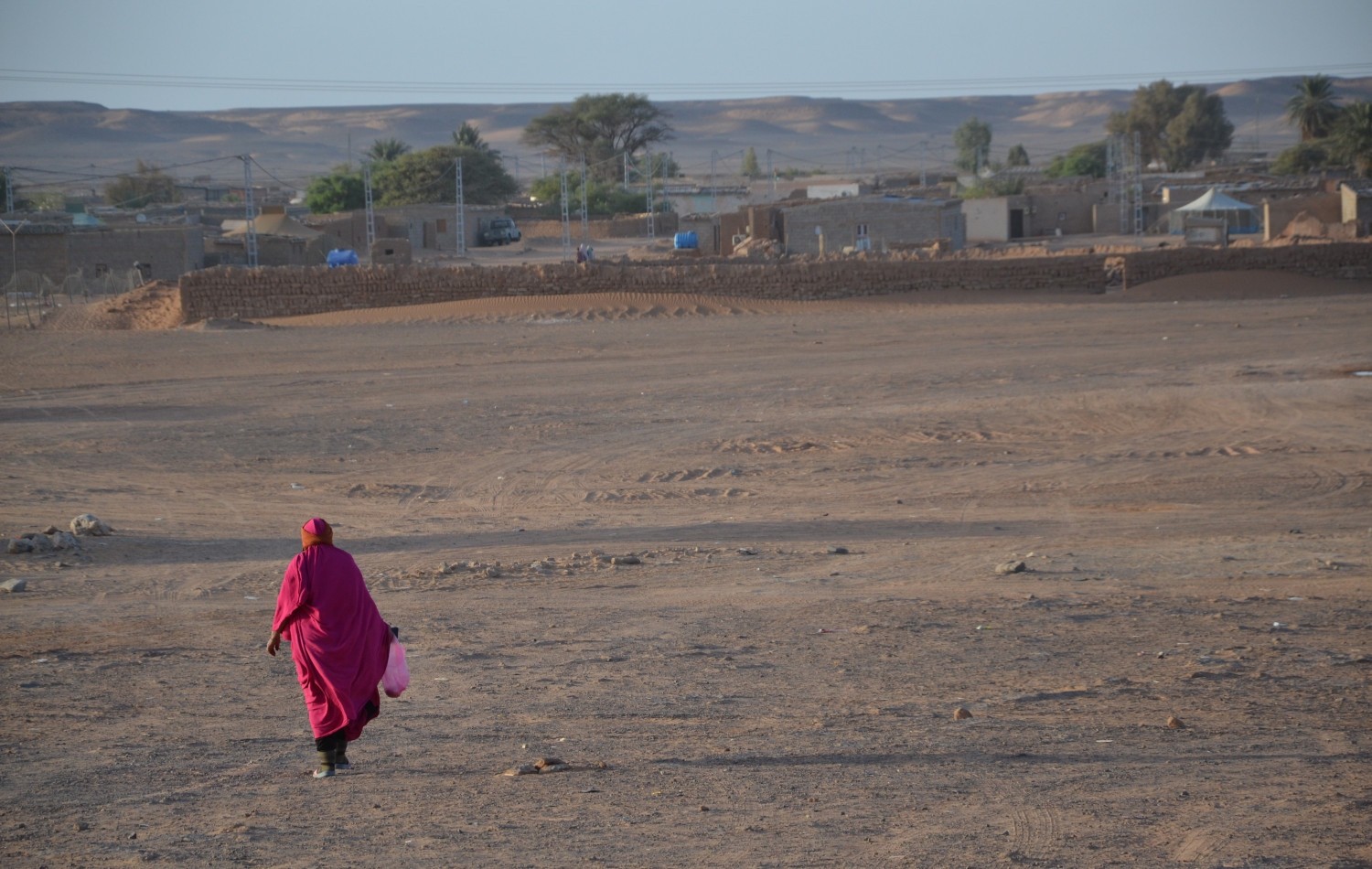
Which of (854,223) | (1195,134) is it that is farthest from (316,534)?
(1195,134)

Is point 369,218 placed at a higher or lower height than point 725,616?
higher

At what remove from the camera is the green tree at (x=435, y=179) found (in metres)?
71.2

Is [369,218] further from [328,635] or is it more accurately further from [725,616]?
[328,635]

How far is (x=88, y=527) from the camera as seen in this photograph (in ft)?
34.9

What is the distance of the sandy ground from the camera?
4.79m

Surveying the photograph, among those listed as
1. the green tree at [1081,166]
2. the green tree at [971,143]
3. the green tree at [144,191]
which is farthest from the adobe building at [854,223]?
the green tree at [971,143]

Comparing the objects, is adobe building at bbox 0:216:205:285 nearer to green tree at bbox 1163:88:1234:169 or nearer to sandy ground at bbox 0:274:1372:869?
sandy ground at bbox 0:274:1372:869

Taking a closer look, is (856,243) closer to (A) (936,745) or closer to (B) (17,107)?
(A) (936,745)

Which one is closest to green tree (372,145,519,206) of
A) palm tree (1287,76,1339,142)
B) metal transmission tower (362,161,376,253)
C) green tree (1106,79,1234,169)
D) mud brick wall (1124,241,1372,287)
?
metal transmission tower (362,161,376,253)

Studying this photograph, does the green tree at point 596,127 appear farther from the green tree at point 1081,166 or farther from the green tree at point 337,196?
the green tree at point 337,196

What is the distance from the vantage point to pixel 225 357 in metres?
23.7

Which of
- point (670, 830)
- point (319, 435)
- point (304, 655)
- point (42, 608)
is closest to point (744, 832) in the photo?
point (670, 830)

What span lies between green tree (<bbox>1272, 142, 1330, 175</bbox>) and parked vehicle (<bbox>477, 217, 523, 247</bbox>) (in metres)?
44.3

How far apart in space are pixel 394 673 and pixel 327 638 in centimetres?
35
